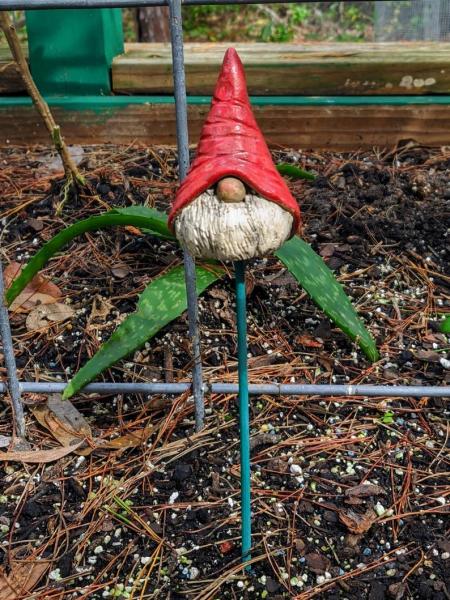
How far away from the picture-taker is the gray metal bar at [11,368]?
59.0 inches

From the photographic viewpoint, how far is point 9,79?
2418mm

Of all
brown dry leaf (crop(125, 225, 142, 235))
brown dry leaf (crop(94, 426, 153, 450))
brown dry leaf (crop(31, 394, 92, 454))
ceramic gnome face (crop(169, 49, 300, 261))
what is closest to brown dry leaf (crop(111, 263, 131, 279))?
brown dry leaf (crop(125, 225, 142, 235))

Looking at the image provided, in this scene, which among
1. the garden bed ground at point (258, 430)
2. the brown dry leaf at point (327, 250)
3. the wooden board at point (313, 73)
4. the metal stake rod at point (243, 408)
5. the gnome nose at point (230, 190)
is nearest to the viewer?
the gnome nose at point (230, 190)

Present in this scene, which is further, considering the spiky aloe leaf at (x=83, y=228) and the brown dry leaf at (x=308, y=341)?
the brown dry leaf at (x=308, y=341)

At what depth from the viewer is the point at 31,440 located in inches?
64.0

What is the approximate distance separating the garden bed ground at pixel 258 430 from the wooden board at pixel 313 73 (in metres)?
0.28

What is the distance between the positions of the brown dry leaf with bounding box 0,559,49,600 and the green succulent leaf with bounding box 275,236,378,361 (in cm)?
73

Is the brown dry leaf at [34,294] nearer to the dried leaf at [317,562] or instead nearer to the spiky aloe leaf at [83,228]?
the spiky aloe leaf at [83,228]

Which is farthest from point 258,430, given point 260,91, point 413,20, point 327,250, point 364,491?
point 413,20

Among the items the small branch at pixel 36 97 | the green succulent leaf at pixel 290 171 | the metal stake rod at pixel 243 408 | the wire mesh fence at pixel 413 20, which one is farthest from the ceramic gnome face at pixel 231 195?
the wire mesh fence at pixel 413 20

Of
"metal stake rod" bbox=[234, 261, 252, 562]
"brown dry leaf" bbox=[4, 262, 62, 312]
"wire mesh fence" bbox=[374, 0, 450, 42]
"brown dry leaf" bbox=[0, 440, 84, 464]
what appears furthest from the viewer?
"wire mesh fence" bbox=[374, 0, 450, 42]

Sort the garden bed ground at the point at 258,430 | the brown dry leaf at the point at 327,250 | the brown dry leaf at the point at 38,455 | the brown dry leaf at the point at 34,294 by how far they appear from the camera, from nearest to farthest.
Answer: the garden bed ground at the point at 258,430, the brown dry leaf at the point at 38,455, the brown dry leaf at the point at 34,294, the brown dry leaf at the point at 327,250

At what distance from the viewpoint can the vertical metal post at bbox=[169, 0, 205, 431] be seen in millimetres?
1255

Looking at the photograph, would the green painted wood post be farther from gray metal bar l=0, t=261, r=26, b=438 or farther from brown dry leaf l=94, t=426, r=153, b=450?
brown dry leaf l=94, t=426, r=153, b=450
